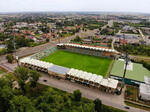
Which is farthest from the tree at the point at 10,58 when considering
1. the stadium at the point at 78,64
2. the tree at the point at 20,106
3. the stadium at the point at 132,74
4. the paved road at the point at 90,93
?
the stadium at the point at 132,74

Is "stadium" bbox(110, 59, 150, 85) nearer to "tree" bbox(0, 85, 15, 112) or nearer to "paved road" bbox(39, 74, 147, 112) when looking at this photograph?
"paved road" bbox(39, 74, 147, 112)

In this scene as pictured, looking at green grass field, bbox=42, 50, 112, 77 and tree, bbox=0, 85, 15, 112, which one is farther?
green grass field, bbox=42, 50, 112, 77

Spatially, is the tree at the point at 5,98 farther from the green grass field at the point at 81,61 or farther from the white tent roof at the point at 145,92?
the white tent roof at the point at 145,92

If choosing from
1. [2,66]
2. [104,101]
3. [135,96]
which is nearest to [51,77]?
[104,101]

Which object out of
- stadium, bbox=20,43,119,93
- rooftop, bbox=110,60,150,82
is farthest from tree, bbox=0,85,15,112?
rooftop, bbox=110,60,150,82

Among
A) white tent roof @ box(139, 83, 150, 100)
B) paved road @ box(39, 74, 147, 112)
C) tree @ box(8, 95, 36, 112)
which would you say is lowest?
paved road @ box(39, 74, 147, 112)

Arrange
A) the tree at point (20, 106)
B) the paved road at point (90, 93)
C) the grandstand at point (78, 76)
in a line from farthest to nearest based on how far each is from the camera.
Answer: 1. the grandstand at point (78, 76)
2. the paved road at point (90, 93)
3. the tree at point (20, 106)

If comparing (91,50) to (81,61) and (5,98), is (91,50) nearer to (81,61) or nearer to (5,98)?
(81,61)
